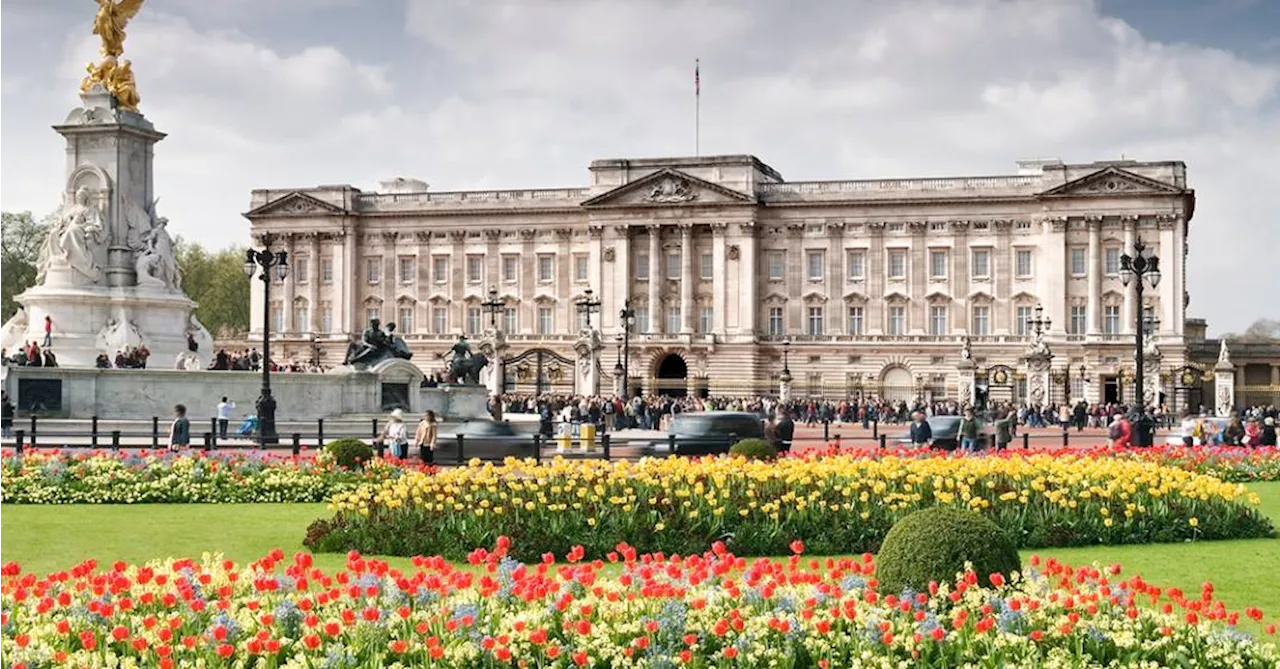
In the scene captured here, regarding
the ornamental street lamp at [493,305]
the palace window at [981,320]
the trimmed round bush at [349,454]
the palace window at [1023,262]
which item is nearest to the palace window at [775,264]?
the palace window at [981,320]

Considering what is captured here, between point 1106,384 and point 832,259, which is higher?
point 832,259

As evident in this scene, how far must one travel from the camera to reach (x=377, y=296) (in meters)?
91.6

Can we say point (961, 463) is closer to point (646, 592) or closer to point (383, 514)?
point (383, 514)

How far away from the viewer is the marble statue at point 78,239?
119 feet

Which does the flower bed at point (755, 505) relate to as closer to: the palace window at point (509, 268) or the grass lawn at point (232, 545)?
the grass lawn at point (232, 545)

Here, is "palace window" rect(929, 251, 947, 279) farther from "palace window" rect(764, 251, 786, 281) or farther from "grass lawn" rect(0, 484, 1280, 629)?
"grass lawn" rect(0, 484, 1280, 629)

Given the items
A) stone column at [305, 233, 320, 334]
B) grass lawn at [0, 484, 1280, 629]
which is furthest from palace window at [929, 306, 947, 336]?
grass lawn at [0, 484, 1280, 629]

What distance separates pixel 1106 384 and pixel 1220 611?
241 feet

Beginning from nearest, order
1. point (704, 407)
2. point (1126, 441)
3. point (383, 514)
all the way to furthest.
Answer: point (383, 514) < point (1126, 441) < point (704, 407)

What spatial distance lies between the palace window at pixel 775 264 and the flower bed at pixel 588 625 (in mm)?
76361

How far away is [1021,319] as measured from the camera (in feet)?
271

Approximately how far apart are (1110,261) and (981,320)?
727 centimetres

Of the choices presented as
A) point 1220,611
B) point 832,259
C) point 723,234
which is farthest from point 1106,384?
point 1220,611

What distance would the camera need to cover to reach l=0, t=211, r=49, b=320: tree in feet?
306
